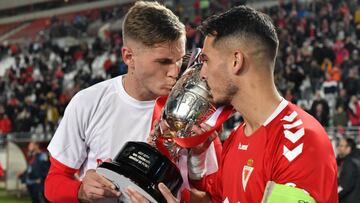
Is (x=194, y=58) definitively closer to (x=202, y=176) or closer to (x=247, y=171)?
(x=202, y=176)

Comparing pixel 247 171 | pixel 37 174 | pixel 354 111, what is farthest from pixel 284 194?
pixel 354 111

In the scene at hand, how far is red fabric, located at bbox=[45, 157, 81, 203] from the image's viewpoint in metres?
2.71

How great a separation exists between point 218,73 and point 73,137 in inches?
37.7

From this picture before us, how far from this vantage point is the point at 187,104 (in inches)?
91.1

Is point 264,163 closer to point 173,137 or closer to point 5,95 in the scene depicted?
point 173,137

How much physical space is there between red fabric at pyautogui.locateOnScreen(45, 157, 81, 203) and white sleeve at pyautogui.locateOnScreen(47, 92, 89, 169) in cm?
3

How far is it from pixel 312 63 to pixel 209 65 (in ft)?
39.7

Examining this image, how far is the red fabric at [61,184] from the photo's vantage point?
271cm

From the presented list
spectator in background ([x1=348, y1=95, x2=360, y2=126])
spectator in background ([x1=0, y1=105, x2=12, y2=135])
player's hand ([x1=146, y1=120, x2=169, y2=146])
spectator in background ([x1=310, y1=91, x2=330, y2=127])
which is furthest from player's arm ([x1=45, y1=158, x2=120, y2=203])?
spectator in background ([x1=0, y1=105, x2=12, y2=135])

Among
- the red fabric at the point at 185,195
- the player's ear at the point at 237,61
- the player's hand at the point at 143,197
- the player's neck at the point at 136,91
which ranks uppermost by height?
the player's ear at the point at 237,61

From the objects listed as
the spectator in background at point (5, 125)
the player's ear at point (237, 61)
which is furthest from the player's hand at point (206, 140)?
the spectator in background at point (5, 125)

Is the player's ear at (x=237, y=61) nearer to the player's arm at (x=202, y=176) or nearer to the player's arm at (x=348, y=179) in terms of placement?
the player's arm at (x=202, y=176)

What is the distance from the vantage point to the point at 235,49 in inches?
85.3

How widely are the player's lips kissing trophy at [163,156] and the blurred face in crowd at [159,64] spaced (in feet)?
1.04
